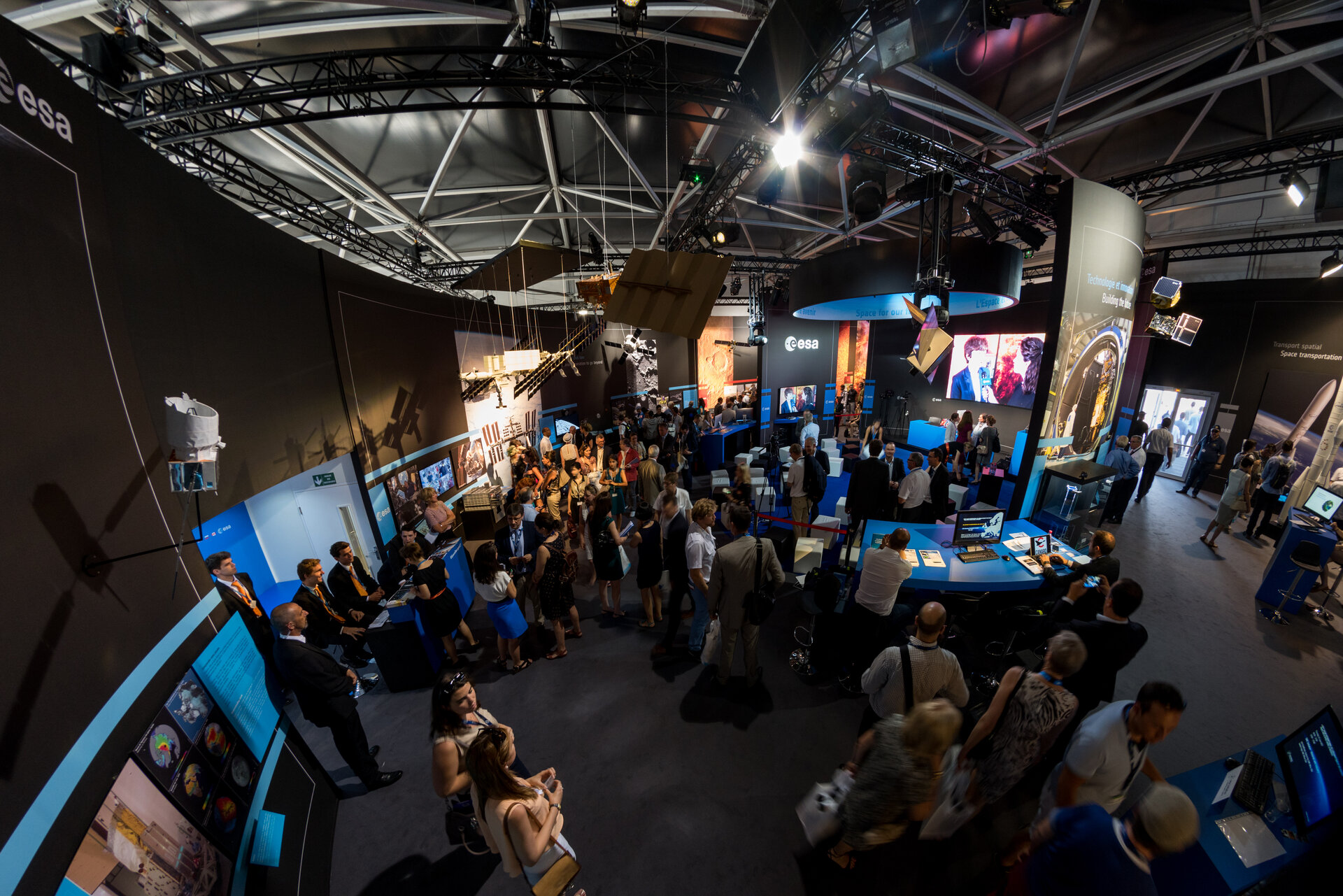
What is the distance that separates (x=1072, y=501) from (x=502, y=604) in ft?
22.7

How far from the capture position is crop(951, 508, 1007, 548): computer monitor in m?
4.21

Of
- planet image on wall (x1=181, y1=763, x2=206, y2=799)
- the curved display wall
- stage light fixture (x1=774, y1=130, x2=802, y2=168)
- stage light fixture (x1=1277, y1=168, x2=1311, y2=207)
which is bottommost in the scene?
planet image on wall (x1=181, y1=763, x2=206, y2=799)

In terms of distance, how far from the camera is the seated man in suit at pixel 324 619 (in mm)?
3592

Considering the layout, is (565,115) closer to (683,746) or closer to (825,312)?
(825,312)

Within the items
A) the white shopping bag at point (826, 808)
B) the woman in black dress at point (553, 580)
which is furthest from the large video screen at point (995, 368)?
the woman in black dress at point (553, 580)

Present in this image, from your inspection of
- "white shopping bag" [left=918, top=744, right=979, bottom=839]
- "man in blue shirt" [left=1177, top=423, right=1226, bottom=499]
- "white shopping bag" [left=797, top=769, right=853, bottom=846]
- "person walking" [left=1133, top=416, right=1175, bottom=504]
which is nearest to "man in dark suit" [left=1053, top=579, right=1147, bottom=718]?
"white shopping bag" [left=918, top=744, right=979, bottom=839]

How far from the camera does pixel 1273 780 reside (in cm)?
197

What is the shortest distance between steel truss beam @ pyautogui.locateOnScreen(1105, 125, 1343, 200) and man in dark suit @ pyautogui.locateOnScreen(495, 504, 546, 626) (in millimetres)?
10661

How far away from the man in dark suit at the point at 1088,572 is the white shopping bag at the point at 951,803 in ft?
5.50

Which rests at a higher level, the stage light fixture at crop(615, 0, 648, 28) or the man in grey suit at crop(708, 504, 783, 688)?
the stage light fixture at crop(615, 0, 648, 28)

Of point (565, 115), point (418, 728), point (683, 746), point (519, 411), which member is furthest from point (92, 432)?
point (519, 411)

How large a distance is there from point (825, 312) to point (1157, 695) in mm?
7829

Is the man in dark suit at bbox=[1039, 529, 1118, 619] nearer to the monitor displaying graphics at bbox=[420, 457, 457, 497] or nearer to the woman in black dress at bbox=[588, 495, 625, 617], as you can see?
the woman in black dress at bbox=[588, 495, 625, 617]

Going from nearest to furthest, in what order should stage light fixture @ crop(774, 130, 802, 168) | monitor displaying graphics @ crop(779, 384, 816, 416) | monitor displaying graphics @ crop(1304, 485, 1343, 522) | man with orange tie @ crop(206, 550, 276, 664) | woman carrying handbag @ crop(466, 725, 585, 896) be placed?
woman carrying handbag @ crop(466, 725, 585, 896)
man with orange tie @ crop(206, 550, 276, 664)
stage light fixture @ crop(774, 130, 802, 168)
monitor displaying graphics @ crop(1304, 485, 1343, 522)
monitor displaying graphics @ crop(779, 384, 816, 416)
